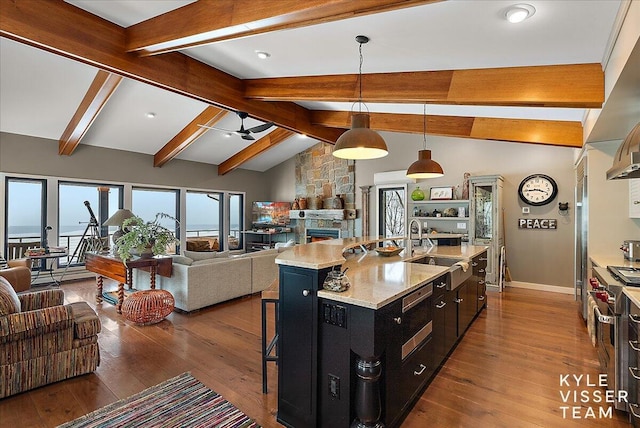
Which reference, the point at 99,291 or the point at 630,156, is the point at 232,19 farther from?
the point at 99,291

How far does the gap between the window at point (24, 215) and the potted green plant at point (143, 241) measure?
133 inches

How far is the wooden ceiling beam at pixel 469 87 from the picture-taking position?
2.78 meters

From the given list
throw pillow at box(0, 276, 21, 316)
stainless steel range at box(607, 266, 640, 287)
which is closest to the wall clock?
stainless steel range at box(607, 266, 640, 287)

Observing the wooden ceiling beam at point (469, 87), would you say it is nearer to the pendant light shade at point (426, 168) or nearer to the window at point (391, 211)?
the pendant light shade at point (426, 168)

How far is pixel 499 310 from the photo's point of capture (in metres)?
4.61

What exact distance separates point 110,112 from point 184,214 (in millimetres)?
3286

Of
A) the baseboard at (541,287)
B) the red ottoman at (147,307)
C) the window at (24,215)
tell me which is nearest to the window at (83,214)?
the window at (24,215)

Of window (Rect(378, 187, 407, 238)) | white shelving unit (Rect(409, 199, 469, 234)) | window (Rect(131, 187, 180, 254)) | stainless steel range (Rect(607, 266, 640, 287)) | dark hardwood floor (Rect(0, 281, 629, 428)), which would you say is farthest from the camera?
window (Rect(131, 187, 180, 254))

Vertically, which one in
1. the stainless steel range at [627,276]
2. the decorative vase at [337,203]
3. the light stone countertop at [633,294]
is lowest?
the light stone countertop at [633,294]

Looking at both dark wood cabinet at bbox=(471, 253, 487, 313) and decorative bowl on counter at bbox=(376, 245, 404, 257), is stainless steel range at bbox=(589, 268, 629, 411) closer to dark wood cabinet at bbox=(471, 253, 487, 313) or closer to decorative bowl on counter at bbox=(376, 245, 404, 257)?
dark wood cabinet at bbox=(471, 253, 487, 313)

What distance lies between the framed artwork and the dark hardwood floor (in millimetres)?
2780

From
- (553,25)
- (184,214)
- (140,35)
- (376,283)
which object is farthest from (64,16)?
(184,214)

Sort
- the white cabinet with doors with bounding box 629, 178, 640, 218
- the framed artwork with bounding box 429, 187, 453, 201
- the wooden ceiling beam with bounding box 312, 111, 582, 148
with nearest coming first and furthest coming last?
the white cabinet with doors with bounding box 629, 178, 640, 218
the wooden ceiling beam with bounding box 312, 111, 582, 148
the framed artwork with bounding box 429, 187, 453, 201

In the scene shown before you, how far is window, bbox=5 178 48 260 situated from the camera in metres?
6.04
